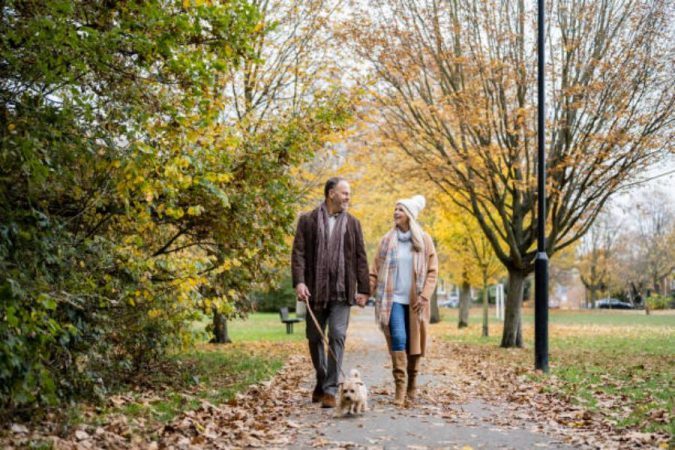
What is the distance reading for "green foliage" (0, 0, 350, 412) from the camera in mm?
4707

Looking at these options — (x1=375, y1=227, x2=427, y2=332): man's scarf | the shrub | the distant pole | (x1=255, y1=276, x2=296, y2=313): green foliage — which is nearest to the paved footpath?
(x1=375, y1=227, x2=427, y2=332): man's scarf

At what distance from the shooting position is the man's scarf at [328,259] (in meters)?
7.26

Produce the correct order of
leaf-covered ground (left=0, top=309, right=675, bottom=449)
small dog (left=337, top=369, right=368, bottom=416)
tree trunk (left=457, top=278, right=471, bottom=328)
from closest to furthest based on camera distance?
leaf-covered ground (left=0, top=309, right=675, bottom=449) → small dog (left=337, top=369, right=368, bottom=416) → tree trunk (left=457, top=278, right=471, bottom=328)

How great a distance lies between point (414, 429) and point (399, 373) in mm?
1349

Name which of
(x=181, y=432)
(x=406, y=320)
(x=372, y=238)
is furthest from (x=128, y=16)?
(x=372, y=238)

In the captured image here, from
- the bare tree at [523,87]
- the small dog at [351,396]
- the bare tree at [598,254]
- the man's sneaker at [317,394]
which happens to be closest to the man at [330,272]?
the man's sneaker at [317,394]

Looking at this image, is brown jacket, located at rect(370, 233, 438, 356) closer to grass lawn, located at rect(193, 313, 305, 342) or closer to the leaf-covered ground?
the leaf-covered ground

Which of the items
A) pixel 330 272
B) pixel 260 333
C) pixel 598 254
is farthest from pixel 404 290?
pixel 598 254

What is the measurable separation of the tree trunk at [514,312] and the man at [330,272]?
1064 cm

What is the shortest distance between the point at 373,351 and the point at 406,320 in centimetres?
876

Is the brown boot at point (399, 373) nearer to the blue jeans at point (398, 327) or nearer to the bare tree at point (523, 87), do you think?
the blue jeans at point (398, 327)

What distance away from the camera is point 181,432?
5723 millimetres

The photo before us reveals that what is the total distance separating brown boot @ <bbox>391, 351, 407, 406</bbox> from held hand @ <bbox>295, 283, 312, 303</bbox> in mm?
1175

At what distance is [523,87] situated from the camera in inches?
589
